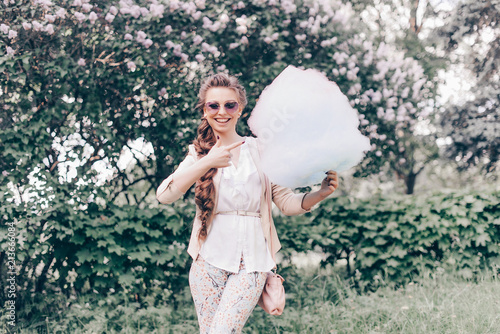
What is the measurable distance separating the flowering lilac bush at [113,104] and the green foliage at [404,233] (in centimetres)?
103

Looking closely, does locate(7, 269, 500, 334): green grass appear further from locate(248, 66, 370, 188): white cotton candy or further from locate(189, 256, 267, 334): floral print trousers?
locate(248, 66, 370, 188): white cotton candy

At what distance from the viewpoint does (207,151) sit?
231 cm

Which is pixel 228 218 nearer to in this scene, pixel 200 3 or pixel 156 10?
pixel 156 10

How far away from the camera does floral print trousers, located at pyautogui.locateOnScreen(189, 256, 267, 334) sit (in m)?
2.08

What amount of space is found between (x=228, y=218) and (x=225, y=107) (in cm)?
53

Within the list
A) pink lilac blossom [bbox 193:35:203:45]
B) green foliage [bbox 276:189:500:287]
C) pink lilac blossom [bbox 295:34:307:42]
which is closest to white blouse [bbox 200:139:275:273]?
pink lilac blossom [bbox 193:35:203:45]

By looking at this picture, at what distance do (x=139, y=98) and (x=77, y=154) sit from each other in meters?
0.77

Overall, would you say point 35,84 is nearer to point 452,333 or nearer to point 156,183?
point 156,183

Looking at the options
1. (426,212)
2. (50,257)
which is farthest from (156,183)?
(426,212)

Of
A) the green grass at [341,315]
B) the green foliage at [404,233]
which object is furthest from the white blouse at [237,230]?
the green foliage at [404,233]

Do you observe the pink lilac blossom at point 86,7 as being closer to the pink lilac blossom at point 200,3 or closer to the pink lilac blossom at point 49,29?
the pink lilac blossom at point 49,29

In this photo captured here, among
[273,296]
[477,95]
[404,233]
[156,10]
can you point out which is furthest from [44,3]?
[477,95]

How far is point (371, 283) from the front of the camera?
512 centimetres

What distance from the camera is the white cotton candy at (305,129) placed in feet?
6.42
